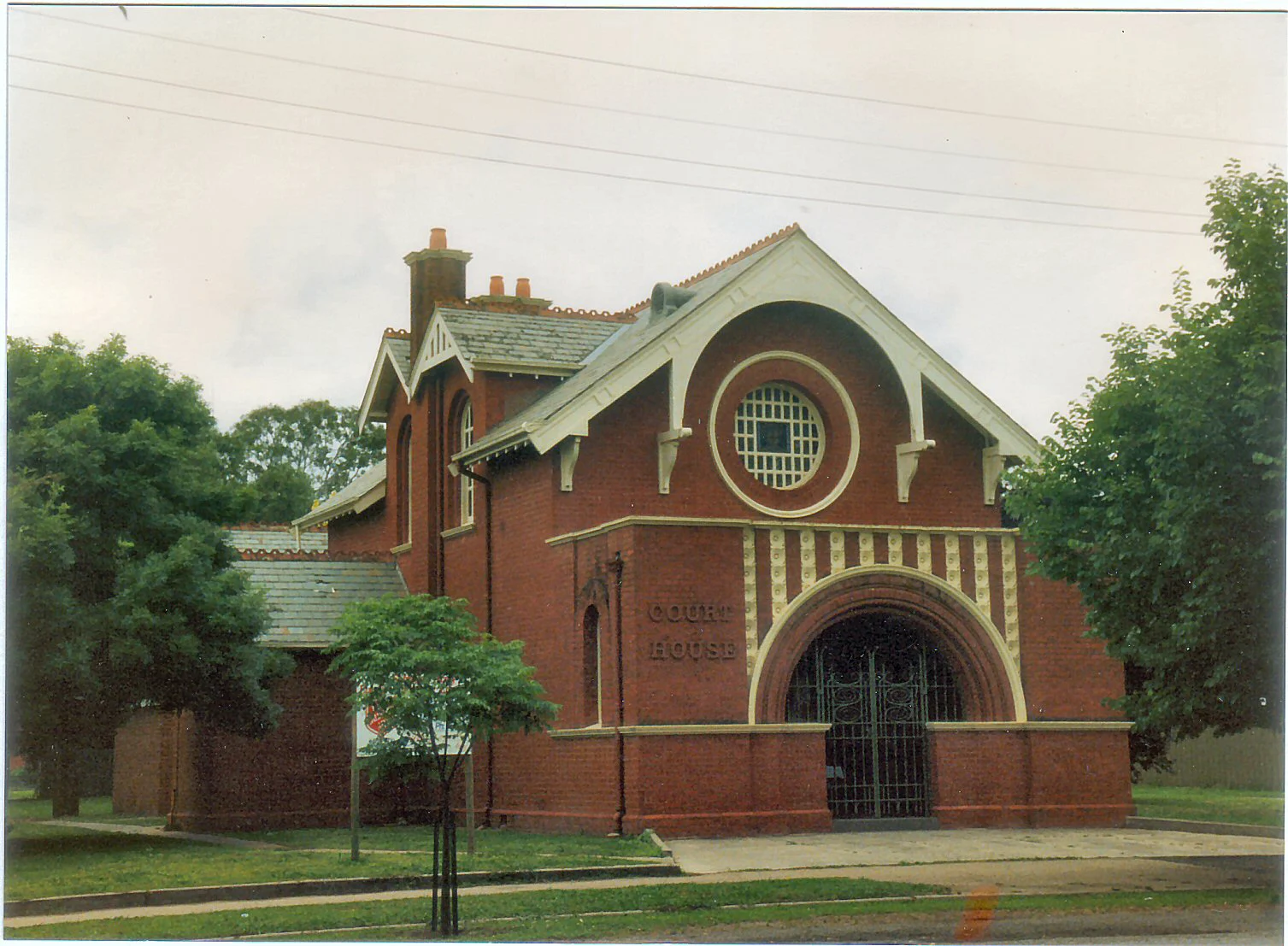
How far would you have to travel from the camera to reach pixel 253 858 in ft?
72.5

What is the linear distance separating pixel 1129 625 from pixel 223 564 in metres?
13.6

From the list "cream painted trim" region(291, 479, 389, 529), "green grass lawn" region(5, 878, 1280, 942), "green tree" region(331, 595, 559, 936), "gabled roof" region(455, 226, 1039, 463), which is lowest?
"green grass lawn" region(5, 878, 1280, 942)

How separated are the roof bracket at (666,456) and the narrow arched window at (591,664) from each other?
8.30 ft

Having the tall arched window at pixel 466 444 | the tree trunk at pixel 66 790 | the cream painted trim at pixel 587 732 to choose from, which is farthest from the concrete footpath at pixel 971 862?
the tree trunk at pixel 66 790

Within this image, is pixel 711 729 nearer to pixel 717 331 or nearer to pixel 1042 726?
pixel 1042 726

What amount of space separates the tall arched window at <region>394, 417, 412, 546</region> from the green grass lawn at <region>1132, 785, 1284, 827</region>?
1533cm

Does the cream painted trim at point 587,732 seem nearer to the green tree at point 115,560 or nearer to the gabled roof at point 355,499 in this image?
the green tree at point 115,560

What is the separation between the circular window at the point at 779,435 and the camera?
28578 millimetres

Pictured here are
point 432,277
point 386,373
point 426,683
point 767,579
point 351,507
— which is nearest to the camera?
point 426,683

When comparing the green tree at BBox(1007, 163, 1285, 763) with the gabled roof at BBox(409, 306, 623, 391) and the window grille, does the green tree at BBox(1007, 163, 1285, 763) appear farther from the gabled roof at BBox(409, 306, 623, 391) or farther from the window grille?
the window grille

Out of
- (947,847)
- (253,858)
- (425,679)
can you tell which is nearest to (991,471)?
(947,847)

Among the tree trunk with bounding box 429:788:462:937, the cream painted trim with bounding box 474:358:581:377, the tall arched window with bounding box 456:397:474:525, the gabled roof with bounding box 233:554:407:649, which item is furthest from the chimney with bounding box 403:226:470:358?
the tree trunk with bounding box 429:788:462:937

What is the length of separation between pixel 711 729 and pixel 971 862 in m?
4.82

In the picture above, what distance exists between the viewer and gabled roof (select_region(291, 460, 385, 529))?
3606 cm
